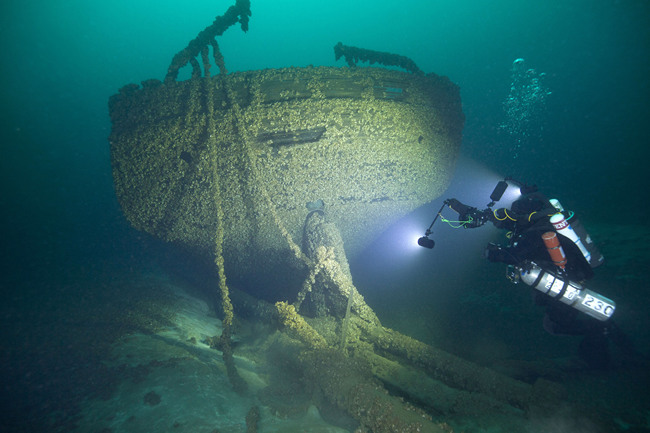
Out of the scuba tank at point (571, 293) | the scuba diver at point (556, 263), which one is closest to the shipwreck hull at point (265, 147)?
the scuba diver at point (556, 263)

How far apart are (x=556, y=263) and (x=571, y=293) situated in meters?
0.38

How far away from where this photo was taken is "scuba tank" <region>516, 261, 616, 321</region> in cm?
307

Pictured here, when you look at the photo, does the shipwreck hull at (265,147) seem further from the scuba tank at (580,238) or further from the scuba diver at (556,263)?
the scuba tank at (580,238)

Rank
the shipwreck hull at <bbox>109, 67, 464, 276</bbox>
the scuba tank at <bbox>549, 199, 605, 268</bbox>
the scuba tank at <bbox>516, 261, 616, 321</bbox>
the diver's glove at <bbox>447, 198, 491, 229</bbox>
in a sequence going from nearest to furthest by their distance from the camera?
the scuba tank at <bbox>516, 261, 616, 321</bbox>
the shipwreck hull at <bbox>109, 67, 464, 276</bbox>
the scuba tank at <bbox>549, 199, 605, 268</bbox>
the diver's glove at <bbox>447, 198, 491, 229</bbox>

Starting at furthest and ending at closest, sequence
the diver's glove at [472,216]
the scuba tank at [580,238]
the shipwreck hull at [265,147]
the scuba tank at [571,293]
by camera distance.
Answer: the diver's glove at [472,216], the scuba tank at [580,238], the shipwreck hull at [265,147], the scuba tank at [571,293]

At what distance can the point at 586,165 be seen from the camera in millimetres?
14406

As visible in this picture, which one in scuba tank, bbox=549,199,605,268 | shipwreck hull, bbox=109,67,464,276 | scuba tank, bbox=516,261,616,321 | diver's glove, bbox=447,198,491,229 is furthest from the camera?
diver's glove, bbox=447,198,491,229

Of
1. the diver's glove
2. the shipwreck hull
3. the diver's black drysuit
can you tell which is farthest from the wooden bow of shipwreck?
the diver's black drysuit

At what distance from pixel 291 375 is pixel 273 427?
0.73 m

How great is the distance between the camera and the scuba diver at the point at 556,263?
3.12 metres

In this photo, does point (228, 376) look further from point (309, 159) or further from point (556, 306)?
point (556, 306)

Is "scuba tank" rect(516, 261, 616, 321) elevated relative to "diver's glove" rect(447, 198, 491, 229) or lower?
lower

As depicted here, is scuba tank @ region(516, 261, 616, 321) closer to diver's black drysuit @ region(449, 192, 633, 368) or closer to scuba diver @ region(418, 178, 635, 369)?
scuba diver @ region(418, 178, 635, 369)

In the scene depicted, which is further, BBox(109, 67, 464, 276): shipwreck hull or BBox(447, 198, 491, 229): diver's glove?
BBox(447, 198, 491, 229): diver's glove
